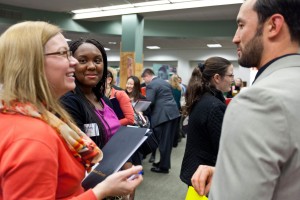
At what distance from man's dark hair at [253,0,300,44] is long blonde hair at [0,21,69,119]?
2.41 feet

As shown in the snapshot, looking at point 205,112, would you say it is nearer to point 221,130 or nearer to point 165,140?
point 221,130

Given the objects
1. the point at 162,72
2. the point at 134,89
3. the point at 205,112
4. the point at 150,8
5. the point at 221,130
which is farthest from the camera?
the point at 162,72

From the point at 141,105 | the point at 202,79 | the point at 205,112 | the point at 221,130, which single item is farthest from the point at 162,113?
the point at 221,130

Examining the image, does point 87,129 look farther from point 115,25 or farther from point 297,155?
point 115,25

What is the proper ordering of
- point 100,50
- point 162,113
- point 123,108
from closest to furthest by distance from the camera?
Answer: point 100,50, point 123,108, point 162,113

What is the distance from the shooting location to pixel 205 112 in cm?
210

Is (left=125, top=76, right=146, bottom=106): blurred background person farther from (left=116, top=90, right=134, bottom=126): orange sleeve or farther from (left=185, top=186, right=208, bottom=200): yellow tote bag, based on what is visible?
(left=185, top=186, right=208, bottom=200): yellow tote bag

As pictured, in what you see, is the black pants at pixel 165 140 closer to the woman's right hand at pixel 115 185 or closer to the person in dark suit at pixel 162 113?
the person in dark suit at pixel 162 113

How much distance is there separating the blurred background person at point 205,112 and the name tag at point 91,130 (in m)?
0.83

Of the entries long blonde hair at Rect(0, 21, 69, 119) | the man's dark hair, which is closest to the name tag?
long blonde hair at Rect(0, 21, 69, 119)

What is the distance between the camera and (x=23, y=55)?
0.95m

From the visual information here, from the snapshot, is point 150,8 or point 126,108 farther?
point 150,8

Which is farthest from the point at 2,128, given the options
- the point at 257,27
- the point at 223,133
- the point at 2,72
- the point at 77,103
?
the point at 257,27

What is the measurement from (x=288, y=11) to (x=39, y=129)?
832 mm
